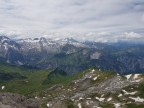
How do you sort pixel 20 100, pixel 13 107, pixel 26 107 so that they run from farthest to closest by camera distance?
1. pixel 20 100
2. pixel 26 107
3. pixel 13 107

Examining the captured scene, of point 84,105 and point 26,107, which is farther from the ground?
point 26,107

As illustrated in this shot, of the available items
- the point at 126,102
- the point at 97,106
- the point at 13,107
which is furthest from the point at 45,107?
the point at 13,107

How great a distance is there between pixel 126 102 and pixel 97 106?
801 inches

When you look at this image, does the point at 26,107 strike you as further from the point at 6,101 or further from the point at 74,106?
the point at 74,106

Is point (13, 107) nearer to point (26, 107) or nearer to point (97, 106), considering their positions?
point (26, 107)

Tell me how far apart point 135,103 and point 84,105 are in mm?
31429

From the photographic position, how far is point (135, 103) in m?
191

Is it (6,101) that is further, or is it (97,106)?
(97,106)

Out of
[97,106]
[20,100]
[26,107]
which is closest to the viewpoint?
[26,107]

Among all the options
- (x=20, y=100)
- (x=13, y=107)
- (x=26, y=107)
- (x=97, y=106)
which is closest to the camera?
(x=13, y=107)

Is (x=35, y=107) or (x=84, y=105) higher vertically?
(x=35, y=107)

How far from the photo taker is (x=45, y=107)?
198625mm

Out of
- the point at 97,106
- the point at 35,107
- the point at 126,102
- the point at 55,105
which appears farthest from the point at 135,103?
the point at 35,107

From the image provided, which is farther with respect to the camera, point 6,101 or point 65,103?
point 65,103
